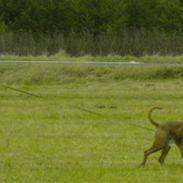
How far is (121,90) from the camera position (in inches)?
1148

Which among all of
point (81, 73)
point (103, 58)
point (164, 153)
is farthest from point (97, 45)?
point (164, 153)

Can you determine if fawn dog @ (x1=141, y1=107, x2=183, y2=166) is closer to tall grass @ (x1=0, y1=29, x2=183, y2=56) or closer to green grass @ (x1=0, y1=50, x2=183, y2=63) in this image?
green grass @ (x1=0, y1=50, x2=183, y2=63)

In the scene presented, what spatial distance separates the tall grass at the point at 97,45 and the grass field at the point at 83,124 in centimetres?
899

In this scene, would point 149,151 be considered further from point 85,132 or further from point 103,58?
point 103,58

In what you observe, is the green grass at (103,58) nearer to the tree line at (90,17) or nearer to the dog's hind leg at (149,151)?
the tree line at (90,17)

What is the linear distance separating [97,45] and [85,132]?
24568mm

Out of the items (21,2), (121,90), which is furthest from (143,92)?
(21,2)

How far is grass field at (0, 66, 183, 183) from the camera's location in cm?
1267

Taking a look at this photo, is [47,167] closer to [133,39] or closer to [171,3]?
[133,39]

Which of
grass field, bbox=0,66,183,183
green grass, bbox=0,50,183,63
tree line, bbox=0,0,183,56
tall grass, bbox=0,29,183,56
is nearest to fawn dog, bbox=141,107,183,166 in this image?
grass field, bbox=0,66,183,183

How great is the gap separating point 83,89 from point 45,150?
14.6 metres

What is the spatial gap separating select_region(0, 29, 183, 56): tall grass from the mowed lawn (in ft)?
35.6

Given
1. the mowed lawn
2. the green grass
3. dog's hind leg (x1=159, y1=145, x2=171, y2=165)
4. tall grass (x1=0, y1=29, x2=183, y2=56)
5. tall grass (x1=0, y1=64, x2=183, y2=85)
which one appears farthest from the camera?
tall grass (x1=0, y1=29, x2=183, y2=56)

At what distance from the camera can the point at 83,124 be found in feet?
64.9
